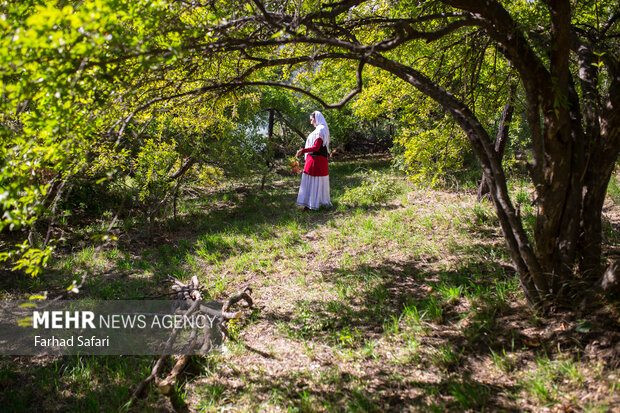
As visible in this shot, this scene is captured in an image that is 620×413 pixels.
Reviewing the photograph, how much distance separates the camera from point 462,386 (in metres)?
2.45

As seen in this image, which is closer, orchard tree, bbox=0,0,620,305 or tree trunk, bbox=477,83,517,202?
orchard tree, bbox=0,0,620,305

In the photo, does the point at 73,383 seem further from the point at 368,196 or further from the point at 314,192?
the point at 368,196

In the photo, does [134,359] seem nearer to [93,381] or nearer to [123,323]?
[93,381]

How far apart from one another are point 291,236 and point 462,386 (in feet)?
12.4

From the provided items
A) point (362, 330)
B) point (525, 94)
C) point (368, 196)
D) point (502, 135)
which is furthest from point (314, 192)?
point (525, 94)

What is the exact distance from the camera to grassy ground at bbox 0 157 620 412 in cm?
248

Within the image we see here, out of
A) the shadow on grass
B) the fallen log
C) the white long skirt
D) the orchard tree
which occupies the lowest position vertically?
the shadow on grass

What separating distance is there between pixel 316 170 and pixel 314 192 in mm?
449

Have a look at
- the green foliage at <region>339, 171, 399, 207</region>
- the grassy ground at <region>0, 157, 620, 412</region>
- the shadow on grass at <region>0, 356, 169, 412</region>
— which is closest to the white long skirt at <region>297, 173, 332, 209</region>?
the green foliage at <region>339, 171, 399, 207</region>

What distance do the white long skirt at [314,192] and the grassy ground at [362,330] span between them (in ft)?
5.04

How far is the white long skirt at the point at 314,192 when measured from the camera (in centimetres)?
749

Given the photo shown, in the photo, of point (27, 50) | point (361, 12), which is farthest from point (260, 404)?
point (361, 12)

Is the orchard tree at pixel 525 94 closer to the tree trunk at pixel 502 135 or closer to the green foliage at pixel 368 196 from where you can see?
the tree trunk at pixel 502 135

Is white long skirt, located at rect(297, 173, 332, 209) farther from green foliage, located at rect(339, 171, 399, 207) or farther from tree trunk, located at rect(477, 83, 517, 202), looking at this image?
tree trunk, located at rect(477, 83, 517, 202)
